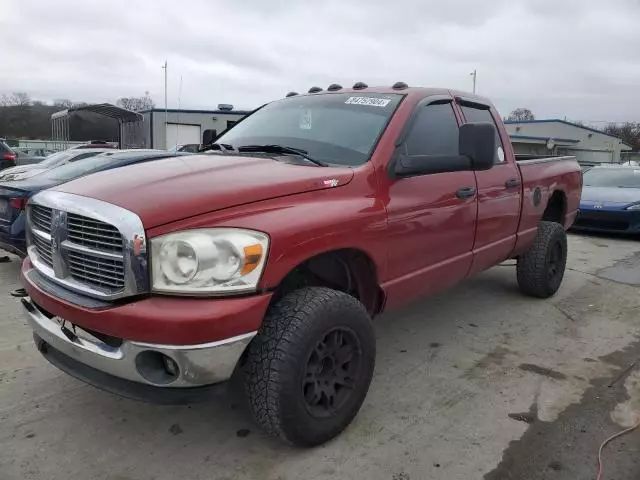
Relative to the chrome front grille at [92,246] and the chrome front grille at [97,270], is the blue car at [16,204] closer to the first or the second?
the chrome front grille at [92,246]

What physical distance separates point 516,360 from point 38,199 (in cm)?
327

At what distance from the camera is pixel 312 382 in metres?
2.62

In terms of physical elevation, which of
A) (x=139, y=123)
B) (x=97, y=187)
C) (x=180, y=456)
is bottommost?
(x=180, y=456)

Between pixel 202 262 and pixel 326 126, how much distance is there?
1569 mm

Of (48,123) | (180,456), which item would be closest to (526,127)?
(48,123)

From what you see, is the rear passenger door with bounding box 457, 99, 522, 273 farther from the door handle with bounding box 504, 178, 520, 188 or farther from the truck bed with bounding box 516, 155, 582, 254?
the truck bed with bounding box 516, 155, 582, 254

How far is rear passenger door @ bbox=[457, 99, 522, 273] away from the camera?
13.1 feet

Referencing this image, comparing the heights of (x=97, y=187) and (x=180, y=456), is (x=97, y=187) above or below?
above

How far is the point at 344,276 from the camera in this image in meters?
3.13

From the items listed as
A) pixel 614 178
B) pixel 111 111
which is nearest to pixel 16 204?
pixel 614 178

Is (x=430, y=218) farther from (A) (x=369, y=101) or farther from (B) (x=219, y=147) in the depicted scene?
(B) (x=219, y=147)

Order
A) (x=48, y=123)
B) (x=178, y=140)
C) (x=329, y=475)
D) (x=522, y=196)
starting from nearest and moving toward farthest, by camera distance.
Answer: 1. (x=329, y=475)
2. (x=522, y=196)
3. (x=178, y=140)
4. (x=48, y=123)

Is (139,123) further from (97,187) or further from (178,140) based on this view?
(97,187)

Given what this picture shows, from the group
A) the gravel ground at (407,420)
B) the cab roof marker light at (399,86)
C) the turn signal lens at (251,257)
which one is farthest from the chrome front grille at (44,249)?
the cab roof marker light at (399,86)
